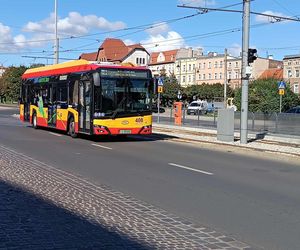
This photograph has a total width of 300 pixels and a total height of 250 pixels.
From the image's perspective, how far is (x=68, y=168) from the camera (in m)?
11.7

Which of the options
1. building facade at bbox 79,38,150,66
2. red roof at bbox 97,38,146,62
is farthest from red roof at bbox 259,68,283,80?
red roof at bbox 97,38,146,62

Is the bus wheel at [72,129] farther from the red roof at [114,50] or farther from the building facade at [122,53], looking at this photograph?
the red roof at [114,50]

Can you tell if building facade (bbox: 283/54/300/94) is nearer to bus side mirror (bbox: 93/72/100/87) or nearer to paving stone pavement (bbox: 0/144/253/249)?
bus side mirror (bbox: 93/72/100/87)

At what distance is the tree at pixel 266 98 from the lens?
5197 centimetres

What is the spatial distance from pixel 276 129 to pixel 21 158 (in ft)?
59.3

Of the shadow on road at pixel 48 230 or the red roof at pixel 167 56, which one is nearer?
the shadow on road at pixel 48 230

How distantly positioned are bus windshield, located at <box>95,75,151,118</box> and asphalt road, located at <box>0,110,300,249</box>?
236cm

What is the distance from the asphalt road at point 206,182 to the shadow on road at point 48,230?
1.48m

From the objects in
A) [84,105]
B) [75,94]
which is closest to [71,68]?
[75,94]

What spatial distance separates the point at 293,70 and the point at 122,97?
87.2 m

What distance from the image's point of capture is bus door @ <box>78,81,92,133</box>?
64.6 ft

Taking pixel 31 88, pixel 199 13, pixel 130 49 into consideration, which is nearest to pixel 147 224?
pixel 199 13

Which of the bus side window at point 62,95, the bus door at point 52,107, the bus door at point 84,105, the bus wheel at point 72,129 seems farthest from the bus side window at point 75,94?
the bus door at point 52,107

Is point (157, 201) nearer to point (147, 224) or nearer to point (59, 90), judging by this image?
point (147, 224)
